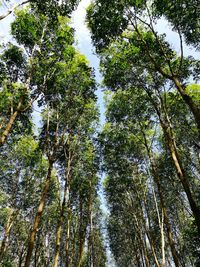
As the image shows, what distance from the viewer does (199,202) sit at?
2020 centimetres

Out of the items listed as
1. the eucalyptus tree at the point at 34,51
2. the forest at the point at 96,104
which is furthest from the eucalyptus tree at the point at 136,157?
the eucalyptus tree at the point at 34,51

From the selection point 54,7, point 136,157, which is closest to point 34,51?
point 54,7

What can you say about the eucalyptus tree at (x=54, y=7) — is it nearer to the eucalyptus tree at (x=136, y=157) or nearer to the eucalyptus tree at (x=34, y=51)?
the eucalyptus tree at (x=34, y=51)

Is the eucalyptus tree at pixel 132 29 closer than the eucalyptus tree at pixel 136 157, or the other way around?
the eucalyptus tree at pixel 132 29

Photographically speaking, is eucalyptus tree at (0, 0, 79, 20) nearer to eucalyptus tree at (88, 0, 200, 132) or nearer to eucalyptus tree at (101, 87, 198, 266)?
eucalyptus tree at (88, 0, 200, 132)

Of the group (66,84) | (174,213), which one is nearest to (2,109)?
(66,84)

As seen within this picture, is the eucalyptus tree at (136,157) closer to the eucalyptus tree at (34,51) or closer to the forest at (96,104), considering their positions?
the forest at (96,104)

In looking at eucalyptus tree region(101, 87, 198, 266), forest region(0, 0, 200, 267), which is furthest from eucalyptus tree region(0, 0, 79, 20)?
eucalyptus tree region(101, 87, 198, 266)

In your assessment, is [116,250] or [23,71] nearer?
[23,71]

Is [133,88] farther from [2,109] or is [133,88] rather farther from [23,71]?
[2,109]

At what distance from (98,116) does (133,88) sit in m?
4.15

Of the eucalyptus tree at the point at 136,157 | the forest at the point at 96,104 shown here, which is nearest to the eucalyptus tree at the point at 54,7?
the forest at the point at 96,104

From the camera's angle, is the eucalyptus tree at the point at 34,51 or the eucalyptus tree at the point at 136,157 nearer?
the eucalyptus tree at the point at 34,51

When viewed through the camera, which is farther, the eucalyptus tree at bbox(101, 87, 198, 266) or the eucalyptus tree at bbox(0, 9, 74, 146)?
the eucalyptus tree at bbox(101, 87, 198, 266)
